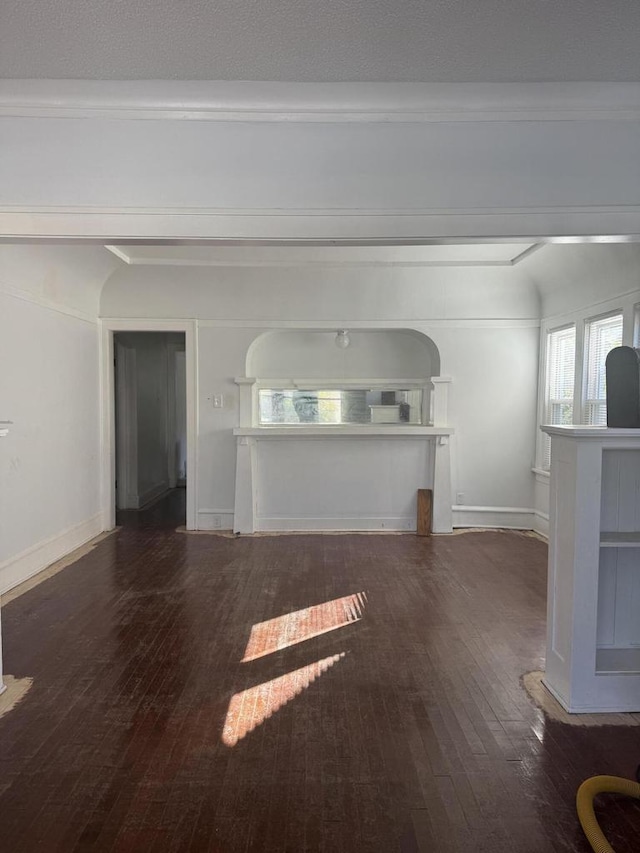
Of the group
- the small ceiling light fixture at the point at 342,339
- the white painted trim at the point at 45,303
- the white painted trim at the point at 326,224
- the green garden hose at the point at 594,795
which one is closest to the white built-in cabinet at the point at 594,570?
the green garden hose at the point at 594,795

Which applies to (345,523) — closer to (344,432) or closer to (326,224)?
(344,432)

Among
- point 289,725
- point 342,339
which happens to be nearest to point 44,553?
point 289,725

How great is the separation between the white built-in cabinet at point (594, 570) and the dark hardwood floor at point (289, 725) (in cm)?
21

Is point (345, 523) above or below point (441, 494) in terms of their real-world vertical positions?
below

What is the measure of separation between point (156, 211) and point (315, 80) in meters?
0.92

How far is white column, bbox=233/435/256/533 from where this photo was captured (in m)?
6.43

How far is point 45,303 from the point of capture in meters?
5.04

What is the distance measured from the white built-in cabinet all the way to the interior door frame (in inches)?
171

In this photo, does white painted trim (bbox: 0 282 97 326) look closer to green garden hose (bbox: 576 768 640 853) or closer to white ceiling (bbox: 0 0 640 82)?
white ceiling (bbox: 0 0 640 82)

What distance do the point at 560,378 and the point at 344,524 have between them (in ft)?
9.29

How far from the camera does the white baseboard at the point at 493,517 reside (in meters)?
6.65

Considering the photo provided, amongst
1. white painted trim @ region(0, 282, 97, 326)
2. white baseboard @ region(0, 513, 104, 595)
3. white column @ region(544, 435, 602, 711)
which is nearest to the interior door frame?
white painted trim @ region(0, 282, 97, 326)

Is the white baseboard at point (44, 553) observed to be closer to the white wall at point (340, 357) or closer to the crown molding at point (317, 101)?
the white wall at point (340, 357)

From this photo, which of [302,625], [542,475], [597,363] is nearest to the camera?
[302,625]
